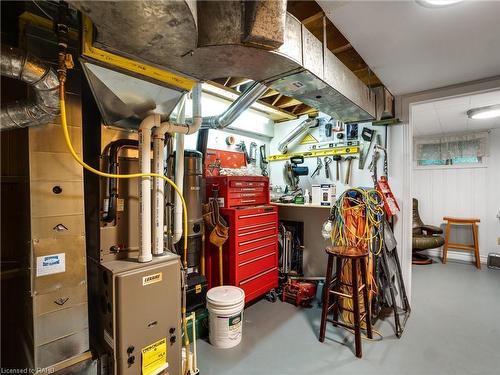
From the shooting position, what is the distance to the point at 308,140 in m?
3.70

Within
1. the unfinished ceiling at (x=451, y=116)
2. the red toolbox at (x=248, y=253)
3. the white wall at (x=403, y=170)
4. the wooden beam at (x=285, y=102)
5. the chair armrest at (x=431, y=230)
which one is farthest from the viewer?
the chair armrest at (x=431, y=230)

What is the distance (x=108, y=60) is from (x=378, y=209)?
2474 millimetres

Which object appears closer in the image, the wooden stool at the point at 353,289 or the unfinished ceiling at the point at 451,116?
the wooden stool at the point at 353,289

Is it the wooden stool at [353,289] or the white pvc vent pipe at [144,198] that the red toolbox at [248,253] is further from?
the white pvc vent pipe at [144,198]

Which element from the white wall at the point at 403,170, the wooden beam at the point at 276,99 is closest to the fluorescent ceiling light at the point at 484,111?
the white wall at the point at 403,170

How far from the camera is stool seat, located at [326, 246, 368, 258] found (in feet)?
6.73

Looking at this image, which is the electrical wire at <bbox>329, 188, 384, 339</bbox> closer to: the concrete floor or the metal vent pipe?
the concrete floor

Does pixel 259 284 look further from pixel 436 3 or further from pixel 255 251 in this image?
pixel 436 3

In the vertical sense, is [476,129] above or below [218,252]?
above

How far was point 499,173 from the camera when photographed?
4234mm

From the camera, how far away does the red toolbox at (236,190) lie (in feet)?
8.73

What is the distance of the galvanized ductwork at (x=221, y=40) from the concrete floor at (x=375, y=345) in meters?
2.10

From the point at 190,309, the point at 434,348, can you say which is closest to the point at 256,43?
the point at 190,309

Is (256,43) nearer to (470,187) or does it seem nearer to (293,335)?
(293,335)
